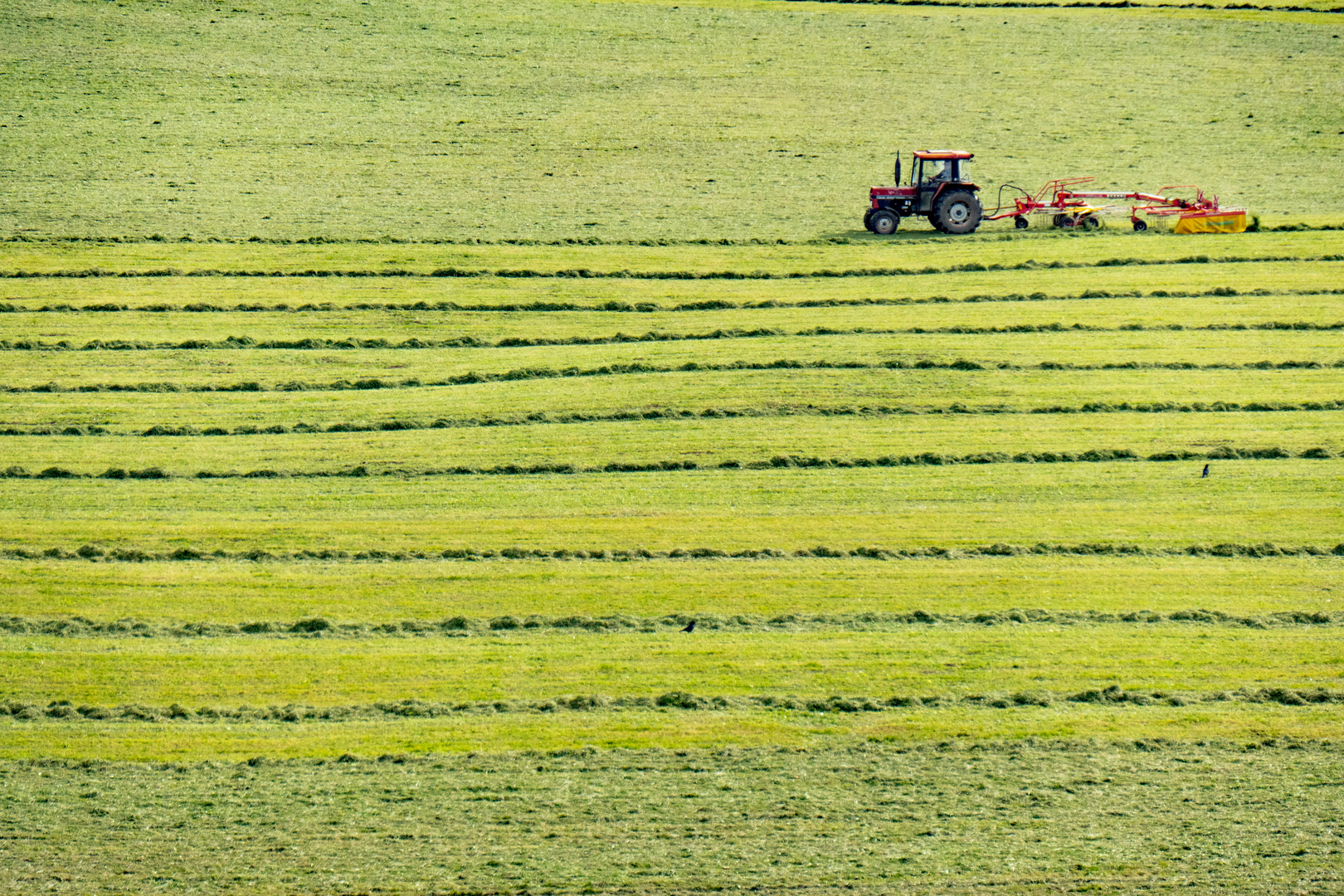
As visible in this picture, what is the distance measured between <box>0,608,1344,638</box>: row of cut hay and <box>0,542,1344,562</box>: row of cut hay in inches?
78.0

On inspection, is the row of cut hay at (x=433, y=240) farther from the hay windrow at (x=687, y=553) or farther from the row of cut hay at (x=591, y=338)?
the hay windrow at (x=687, y=553)

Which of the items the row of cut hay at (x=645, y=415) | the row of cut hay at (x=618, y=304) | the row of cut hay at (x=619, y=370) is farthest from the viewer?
the row of cut hay at (x=618, y=304)

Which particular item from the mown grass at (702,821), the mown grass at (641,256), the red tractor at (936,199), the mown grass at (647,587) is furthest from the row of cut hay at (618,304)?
the mown grass at (702,821)

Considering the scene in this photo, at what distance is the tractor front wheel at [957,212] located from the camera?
37719 millimetres

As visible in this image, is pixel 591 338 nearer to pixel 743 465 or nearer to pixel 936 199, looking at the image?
pixel 743 465

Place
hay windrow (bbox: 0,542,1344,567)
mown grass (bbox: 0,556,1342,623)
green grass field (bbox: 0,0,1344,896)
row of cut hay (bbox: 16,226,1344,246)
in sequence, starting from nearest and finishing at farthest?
green grass field (bbox: 0,0,1344,896), mown grass (bbox: 0,556,1342,623), hay windrow (bbox: 0,542,1344,567), row of cut hay (bbox: 16,226,1344,246)

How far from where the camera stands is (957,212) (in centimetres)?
3784

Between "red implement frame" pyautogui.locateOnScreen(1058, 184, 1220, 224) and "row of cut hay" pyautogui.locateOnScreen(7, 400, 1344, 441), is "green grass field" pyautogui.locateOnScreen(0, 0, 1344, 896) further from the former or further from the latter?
"red implement frame" pyautogui.locateOnScreen(1058, 184, 1220, 224)

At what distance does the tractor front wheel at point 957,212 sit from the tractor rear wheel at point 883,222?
39.0 inches

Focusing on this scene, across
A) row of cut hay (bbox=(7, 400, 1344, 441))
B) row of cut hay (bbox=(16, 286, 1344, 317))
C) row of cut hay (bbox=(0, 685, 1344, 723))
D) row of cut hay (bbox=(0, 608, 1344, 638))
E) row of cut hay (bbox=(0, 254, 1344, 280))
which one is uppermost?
row of cut hay (bbox=(0, 254, 1344, 280))

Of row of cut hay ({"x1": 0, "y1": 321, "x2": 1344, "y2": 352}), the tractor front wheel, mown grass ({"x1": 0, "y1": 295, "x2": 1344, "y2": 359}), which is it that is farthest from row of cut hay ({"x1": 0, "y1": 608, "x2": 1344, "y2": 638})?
the tractor front wheel

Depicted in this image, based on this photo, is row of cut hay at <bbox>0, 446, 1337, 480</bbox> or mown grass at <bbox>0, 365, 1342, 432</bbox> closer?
row of cut hay at <bbox>0, 446, 1337, 480</bbox>

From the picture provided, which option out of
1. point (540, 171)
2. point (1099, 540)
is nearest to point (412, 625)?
point (1099, 540)

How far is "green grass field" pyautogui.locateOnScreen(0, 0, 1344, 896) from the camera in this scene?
15.8 meters
